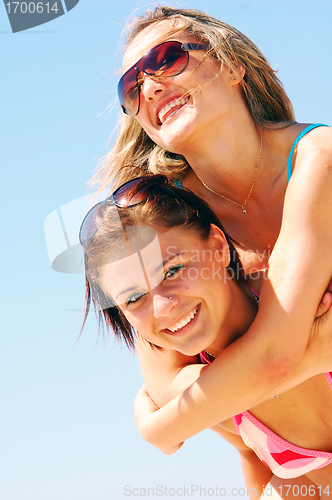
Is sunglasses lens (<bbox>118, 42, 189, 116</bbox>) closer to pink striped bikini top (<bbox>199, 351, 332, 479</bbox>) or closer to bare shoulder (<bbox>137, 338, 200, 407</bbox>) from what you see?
bare shoulder (<bbox>137, 338, 200, 407</bbox>)

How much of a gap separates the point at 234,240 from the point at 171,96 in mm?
1136

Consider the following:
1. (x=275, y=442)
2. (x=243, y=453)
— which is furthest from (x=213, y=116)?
(x=243, y=453)

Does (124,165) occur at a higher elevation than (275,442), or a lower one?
higher

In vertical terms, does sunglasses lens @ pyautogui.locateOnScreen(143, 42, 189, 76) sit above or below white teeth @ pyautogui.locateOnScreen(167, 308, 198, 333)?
above

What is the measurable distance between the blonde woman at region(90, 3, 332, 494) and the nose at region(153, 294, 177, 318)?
40 centimetres

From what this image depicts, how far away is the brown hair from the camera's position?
3.06m

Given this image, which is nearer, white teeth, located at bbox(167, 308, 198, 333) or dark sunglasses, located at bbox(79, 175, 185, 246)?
white teeth, located at bbox(167, 308, 198, 333)

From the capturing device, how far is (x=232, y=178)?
3.84 metres

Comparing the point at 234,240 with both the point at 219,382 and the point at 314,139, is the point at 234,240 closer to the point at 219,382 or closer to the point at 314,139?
the point at 314,139

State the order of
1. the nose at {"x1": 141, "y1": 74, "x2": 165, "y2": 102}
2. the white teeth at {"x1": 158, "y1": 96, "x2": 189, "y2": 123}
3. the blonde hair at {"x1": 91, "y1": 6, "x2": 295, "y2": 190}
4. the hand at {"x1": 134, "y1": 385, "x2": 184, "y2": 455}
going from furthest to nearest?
1. the blonde hair at {"x1": 91, "y1": 6, "x2": 295, "y2": 190}
2. the nose at {"x1": 141, "y1": 74, "x2": 165, "y2": 102}
3. the white teeth at {"x1": 158, "y1": 96, "x2": 189, "y2": 123}
4. the hand at {"x1": 134, "y1": 385, "x2": 184, "y2": 455}

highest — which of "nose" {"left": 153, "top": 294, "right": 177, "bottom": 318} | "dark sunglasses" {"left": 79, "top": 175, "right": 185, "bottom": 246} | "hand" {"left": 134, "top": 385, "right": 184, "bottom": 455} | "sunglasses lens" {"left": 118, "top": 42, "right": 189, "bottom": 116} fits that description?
"sunglasses lens" {"left": 118, "top": 42, "right": 189, "bottom": 116}

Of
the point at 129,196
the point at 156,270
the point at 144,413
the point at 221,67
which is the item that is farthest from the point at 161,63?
the point at 144,413

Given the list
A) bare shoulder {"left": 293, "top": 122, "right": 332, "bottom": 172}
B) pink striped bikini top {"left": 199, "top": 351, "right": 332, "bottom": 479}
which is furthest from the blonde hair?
pink striped bikini top {"left": 199, "top": 351, "right": 332, "bottom": 479}

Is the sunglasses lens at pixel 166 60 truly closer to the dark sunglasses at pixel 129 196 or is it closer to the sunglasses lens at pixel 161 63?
the sunglasses lens at pixel 161 63
